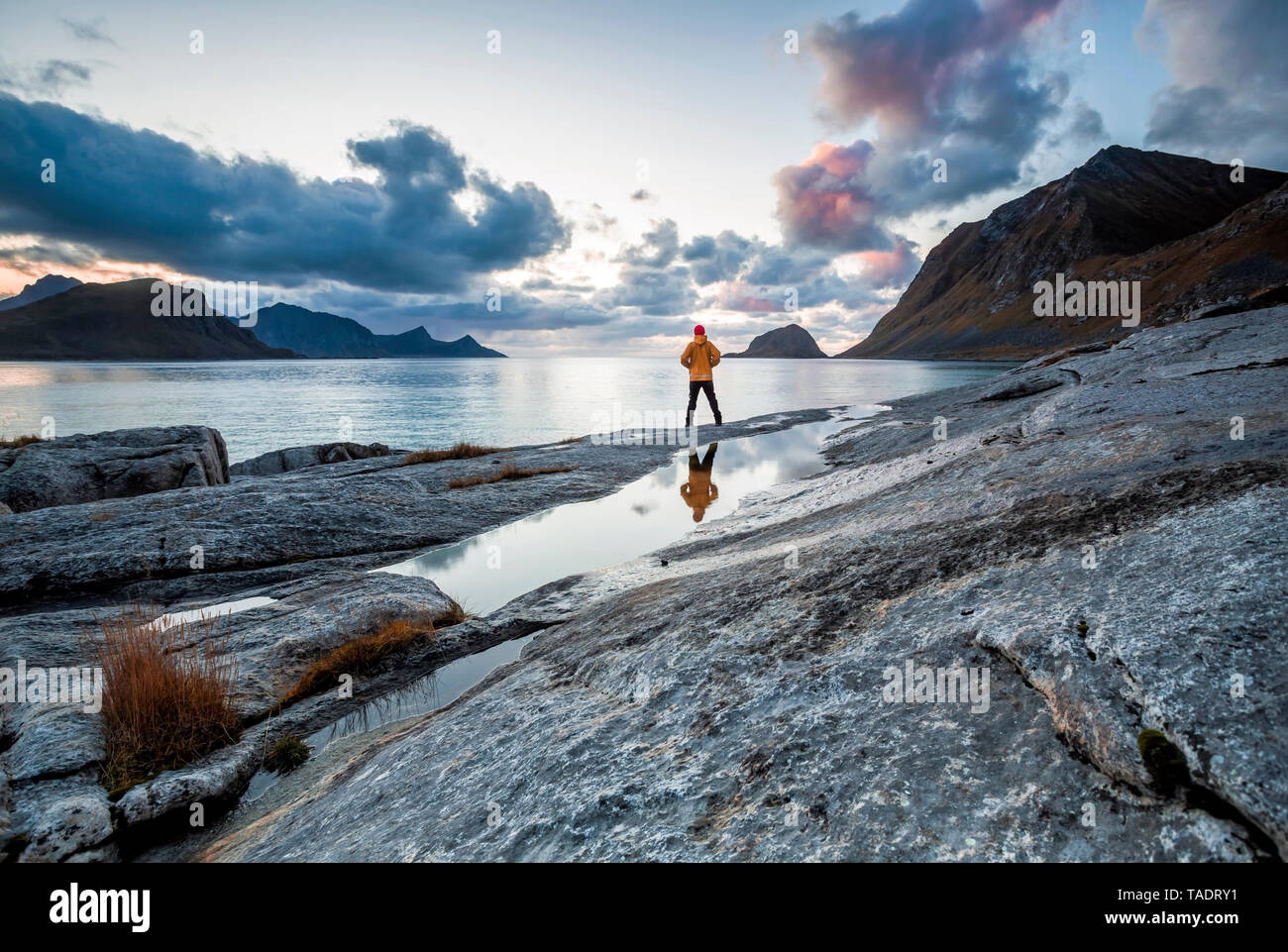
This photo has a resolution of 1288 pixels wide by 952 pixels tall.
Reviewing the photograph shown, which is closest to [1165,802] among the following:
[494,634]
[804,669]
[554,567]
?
[804,669]

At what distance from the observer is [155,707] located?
6.32 m

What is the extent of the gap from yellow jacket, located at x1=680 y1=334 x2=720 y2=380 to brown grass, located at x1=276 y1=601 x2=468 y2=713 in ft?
71.1

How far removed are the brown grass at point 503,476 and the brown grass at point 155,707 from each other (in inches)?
530

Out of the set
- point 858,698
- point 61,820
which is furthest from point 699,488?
point 61,820

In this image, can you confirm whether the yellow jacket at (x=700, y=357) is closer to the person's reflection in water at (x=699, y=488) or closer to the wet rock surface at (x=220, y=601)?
the person's reflection in water at (x=699, y=488)

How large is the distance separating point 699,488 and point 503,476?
285 inches

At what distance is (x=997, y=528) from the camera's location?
632 centimetres

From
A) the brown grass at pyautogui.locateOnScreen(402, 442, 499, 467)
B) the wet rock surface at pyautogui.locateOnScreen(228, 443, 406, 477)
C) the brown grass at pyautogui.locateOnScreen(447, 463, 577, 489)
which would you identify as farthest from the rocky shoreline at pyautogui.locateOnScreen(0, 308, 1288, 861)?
the wet rock surface at pyautogui.locateOnScreen(228, 443, 406, 477)

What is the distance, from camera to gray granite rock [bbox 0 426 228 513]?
18.9 meters

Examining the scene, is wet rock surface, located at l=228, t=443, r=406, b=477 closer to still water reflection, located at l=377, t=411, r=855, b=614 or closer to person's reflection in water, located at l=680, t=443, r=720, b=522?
still water reflection, located at l=377, t=411, r=855, b=614

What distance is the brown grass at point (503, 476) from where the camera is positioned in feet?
66.7

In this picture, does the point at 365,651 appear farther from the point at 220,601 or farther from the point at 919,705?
the point at 919,705

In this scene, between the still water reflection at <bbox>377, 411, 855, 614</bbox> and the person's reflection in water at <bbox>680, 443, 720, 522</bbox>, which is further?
the person's reflection in water at <bbox>680, 443, 720, 522</bbox>

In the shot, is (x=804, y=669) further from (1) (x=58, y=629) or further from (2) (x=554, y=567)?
(1) (x=58, y=629)
